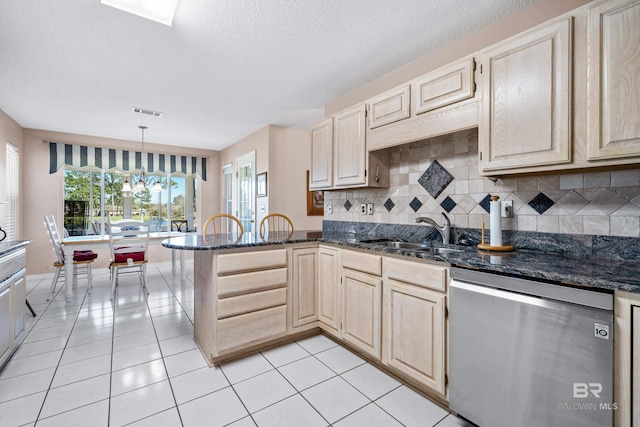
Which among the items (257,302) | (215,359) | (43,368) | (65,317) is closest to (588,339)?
(257,302)

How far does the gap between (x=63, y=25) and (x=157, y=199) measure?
4.45m

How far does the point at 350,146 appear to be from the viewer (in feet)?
9.24

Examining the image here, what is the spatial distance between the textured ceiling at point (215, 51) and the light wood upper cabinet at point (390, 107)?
0.41 meters

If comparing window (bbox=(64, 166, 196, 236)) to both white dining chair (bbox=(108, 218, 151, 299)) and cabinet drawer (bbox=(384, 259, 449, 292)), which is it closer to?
white dining chair (bbox=(108, 218, 151, 299))

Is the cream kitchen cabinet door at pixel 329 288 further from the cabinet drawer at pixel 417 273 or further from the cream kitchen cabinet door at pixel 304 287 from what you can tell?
the cabinet drawer at pixel 417 273

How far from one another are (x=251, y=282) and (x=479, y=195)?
1862 mm

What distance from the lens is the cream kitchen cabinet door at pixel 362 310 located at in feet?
6.73

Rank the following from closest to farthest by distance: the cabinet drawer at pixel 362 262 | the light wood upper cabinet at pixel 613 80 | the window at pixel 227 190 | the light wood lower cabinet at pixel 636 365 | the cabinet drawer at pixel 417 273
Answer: the light wood lower cabinet at pixel 636 365, the light wood upper cabinet at pixel 613 80, the cabinet drawer at pixel 417 273, the cabinet drawer at pixel 362 262, the window at pixel 227 190

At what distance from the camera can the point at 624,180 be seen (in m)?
1.54

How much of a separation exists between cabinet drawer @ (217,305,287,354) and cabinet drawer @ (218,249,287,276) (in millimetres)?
361

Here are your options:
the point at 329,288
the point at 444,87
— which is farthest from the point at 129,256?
the point at 444,87

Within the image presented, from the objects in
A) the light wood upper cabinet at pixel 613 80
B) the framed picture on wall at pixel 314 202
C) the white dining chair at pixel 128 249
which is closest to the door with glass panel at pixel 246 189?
the framed picture on wall at pixel 314 202

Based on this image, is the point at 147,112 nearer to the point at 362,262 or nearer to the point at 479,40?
the point at 362,262

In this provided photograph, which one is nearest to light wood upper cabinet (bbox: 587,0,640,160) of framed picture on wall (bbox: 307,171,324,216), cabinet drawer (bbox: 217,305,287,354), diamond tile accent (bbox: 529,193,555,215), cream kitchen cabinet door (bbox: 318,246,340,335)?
diamond tile accent (bbox: 529,193,555,215)
